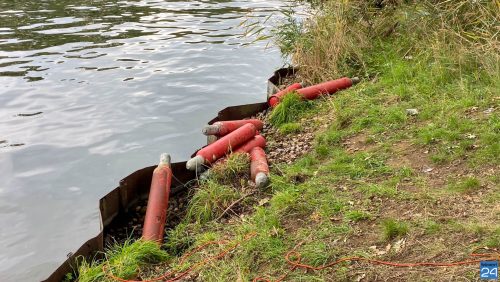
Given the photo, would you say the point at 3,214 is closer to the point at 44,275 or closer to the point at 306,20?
the point at 44,275

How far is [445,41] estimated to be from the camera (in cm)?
811

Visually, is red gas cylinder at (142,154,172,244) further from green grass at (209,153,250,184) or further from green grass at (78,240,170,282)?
green grass at (209,153,250,184)

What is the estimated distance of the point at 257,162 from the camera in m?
6.33

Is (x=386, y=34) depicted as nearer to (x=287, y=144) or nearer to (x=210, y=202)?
(x=287, y=144)

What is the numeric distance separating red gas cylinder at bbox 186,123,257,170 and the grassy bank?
0.93 ft

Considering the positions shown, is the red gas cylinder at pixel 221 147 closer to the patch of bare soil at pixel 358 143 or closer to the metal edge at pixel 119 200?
the metal edge at pixel 119 200

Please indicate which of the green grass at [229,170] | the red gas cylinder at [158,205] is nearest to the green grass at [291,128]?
the green grass at [229,170]

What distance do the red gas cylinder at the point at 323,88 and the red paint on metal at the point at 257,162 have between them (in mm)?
1855

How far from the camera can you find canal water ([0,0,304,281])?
258 inches

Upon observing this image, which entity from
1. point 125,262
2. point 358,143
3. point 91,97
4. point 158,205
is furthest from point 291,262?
point 91,97

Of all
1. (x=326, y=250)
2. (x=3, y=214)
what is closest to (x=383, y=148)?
(x=326, y=250)

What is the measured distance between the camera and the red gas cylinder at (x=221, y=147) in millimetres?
6504

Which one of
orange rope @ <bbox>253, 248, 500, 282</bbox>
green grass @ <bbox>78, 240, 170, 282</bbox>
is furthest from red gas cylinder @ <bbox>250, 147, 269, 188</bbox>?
orange rope @ <bbox>253, 248, 500, 282</bbox>

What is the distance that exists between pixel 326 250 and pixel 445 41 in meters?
5.06
